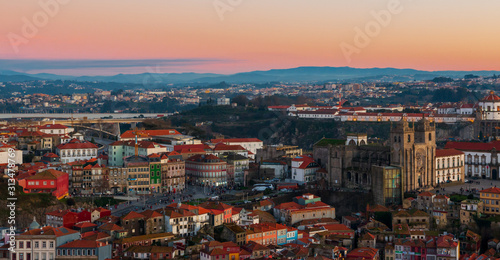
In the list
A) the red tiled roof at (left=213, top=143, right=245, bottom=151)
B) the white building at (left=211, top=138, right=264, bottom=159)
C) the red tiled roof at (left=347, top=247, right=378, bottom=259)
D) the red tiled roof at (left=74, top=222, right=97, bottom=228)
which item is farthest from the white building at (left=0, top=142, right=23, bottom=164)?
the red tiled roof at (left=347, top=247, right=378, bottom=259)

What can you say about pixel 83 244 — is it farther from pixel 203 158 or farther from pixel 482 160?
pixel 482 160

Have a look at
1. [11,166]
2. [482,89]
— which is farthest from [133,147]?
[482,89]

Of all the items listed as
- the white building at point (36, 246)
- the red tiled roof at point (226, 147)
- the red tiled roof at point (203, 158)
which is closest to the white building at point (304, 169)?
the red tiled roof at point (203, 158)

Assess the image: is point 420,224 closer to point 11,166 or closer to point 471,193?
point 471,193

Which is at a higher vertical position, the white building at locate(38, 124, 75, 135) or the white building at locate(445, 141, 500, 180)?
→ the white building at locate(38, 124, 75, 135)

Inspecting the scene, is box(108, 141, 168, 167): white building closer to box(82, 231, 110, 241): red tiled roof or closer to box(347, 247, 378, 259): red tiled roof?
box(82, 231, 110, 241): red tiled roof

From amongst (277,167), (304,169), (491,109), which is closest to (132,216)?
(304,169)

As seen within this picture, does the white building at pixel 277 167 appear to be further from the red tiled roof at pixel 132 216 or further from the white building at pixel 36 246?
the white building at pixel 36 246
